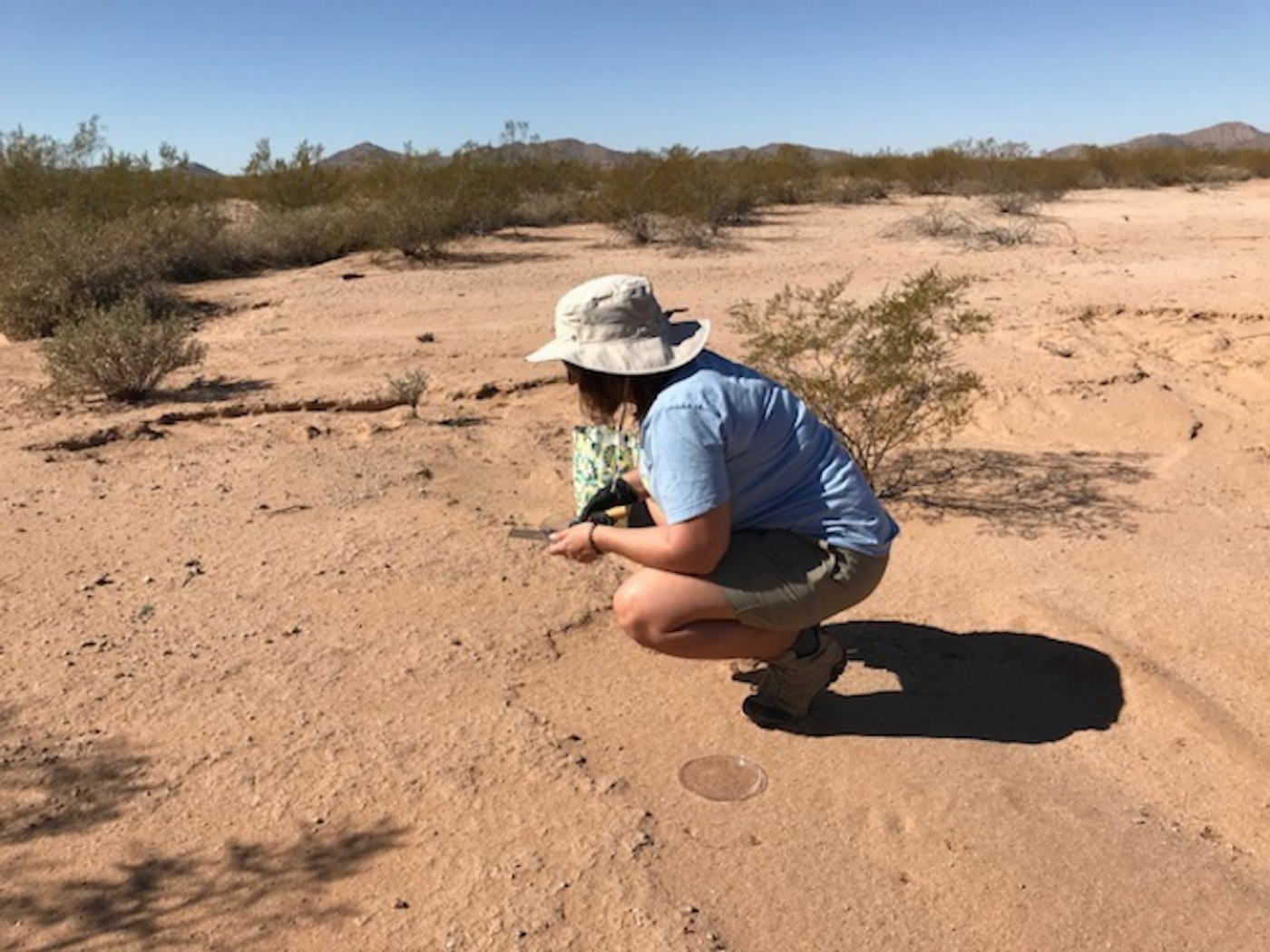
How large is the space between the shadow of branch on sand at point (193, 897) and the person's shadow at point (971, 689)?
1.22 m

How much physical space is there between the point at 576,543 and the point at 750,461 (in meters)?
0.51

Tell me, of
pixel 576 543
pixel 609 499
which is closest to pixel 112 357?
pixel 609 499

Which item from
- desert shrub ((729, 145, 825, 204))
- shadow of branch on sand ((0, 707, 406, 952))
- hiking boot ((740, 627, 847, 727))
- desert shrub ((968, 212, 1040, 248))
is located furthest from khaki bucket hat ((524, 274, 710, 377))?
desert shrub ((729, 145, 825, 204))

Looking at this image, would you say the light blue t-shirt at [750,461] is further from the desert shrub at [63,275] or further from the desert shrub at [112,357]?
the desert shrub at [63,275]

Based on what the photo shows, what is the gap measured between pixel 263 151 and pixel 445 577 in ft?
54.0

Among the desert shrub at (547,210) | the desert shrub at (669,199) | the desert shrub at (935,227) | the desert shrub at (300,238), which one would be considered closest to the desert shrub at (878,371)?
the desert shrub at (300,238)

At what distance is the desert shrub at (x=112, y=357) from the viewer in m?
6.16

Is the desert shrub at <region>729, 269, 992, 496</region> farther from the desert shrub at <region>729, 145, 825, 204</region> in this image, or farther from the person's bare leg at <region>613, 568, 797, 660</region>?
the desert shrub at <region>729, 145, 825, 204</region>

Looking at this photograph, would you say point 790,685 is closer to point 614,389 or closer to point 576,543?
point 576,543

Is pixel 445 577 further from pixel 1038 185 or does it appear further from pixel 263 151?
pixel 1038 185

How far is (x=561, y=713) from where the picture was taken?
290 cm

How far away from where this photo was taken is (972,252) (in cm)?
1309

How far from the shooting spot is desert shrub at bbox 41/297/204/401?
243 inches

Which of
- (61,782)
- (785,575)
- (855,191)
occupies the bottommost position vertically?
(61,782)
